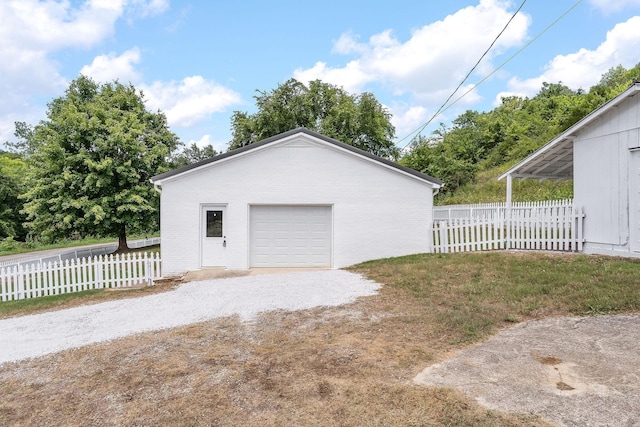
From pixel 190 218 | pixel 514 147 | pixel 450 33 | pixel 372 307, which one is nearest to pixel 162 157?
pixel 190 218

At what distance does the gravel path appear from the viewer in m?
6.10

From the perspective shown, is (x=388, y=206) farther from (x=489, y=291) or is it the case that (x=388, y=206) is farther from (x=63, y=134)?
(x=63, y=134)

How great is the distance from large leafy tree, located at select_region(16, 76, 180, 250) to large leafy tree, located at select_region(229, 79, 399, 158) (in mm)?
11536

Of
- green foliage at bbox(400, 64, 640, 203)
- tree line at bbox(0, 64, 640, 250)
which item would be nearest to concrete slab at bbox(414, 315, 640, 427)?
tree line at bbox(0, 64, 640, 250)

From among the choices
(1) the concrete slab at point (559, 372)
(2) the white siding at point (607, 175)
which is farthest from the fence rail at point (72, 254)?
(2) the white siding at point (607, 175)

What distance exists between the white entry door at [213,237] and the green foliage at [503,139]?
20.0 m

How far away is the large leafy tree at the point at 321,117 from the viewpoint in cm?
2836

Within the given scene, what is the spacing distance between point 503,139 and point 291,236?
110 feet

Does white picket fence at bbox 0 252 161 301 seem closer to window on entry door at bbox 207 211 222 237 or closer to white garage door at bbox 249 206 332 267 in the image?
window on entry door at bbox 207 211 222 237

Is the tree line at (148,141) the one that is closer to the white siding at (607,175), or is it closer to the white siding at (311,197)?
the white siding at (311,197)

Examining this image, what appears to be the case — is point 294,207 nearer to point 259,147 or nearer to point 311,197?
point 311,197

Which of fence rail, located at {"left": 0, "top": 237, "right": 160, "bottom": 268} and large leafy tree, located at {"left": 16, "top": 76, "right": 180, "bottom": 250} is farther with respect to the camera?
fence rail, located at {"left": 0, "top": 237, "right": 160, "bottom": 268}

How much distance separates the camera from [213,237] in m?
11.5

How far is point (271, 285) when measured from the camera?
917cm
